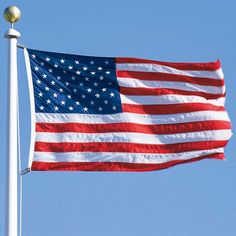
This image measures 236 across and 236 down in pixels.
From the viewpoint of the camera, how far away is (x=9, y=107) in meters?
19.3

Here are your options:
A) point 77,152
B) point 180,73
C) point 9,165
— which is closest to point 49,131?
point 77,152

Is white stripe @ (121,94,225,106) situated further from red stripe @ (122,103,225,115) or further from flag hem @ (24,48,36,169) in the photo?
flag hem @ (24,48,36,169)

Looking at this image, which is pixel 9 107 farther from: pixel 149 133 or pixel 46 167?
pixel 149 133

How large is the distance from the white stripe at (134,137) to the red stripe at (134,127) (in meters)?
0.09

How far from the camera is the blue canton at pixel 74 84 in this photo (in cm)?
2133

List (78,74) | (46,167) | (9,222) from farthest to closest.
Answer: (78,74) < (46,167) < (9,222)

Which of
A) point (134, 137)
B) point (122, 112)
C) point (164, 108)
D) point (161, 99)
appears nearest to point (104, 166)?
point (134, 137)

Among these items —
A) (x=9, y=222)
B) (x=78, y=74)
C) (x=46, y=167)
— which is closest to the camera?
(x=9, y=222)

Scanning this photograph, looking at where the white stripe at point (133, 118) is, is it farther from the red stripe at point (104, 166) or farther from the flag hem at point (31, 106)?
the red stripe at point (104, 166)

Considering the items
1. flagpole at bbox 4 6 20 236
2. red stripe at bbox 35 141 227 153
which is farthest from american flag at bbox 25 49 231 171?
flagpole at bbox 4 6 20 236

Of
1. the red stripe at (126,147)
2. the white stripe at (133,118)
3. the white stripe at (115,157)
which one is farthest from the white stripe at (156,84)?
the white stripe at (115,157)

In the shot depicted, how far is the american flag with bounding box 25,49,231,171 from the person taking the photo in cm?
2098

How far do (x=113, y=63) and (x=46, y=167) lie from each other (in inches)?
131

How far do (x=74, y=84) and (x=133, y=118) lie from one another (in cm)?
159
